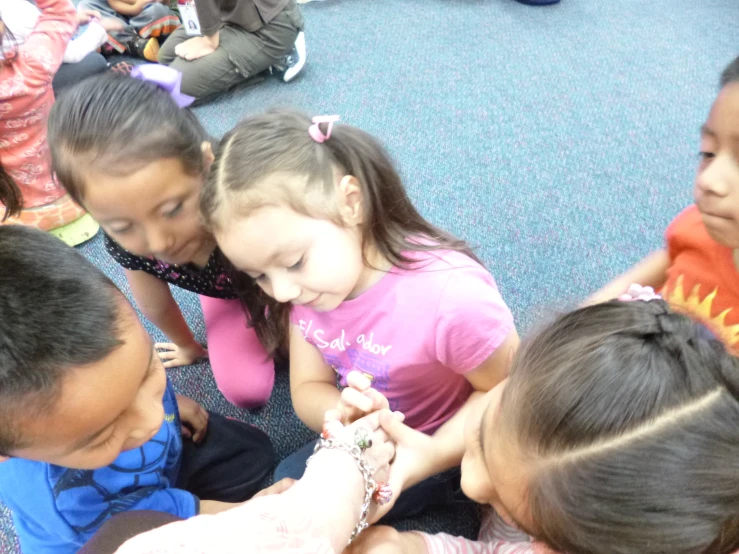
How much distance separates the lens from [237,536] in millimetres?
403

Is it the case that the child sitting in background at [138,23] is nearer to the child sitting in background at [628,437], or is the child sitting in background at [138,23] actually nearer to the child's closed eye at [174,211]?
the child's closed eye at [174,211]

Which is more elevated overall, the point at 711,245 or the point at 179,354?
the point at 711,245

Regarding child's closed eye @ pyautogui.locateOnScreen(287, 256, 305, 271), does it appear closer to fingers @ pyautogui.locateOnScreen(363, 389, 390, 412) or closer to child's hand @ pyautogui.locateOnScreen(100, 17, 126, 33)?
fingers @ pyautogui.locateOnScreen(363, 389, 390, 412)

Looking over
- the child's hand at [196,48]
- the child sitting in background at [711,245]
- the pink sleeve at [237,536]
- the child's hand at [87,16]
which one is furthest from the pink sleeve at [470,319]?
the child's hand at [87,16]

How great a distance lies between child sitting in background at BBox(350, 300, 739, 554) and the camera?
384mm

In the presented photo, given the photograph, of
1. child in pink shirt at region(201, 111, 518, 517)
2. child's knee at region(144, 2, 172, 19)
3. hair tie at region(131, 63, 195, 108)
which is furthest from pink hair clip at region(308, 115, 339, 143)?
child's knee at region(144, 2, 172, 19)

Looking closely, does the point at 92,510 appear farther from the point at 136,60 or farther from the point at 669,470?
the point at 136,60

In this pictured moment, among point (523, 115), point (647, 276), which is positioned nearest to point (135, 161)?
point (647, 276)

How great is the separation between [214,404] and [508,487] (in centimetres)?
83

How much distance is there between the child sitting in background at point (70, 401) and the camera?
51 centimetres

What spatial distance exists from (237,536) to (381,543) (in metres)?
0.33

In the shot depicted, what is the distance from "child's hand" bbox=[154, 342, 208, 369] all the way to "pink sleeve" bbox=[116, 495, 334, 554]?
2.65ft

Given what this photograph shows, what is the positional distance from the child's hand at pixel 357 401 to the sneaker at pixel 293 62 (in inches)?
65.5

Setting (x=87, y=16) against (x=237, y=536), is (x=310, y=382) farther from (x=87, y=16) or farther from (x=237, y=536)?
(x=87, y=16)
